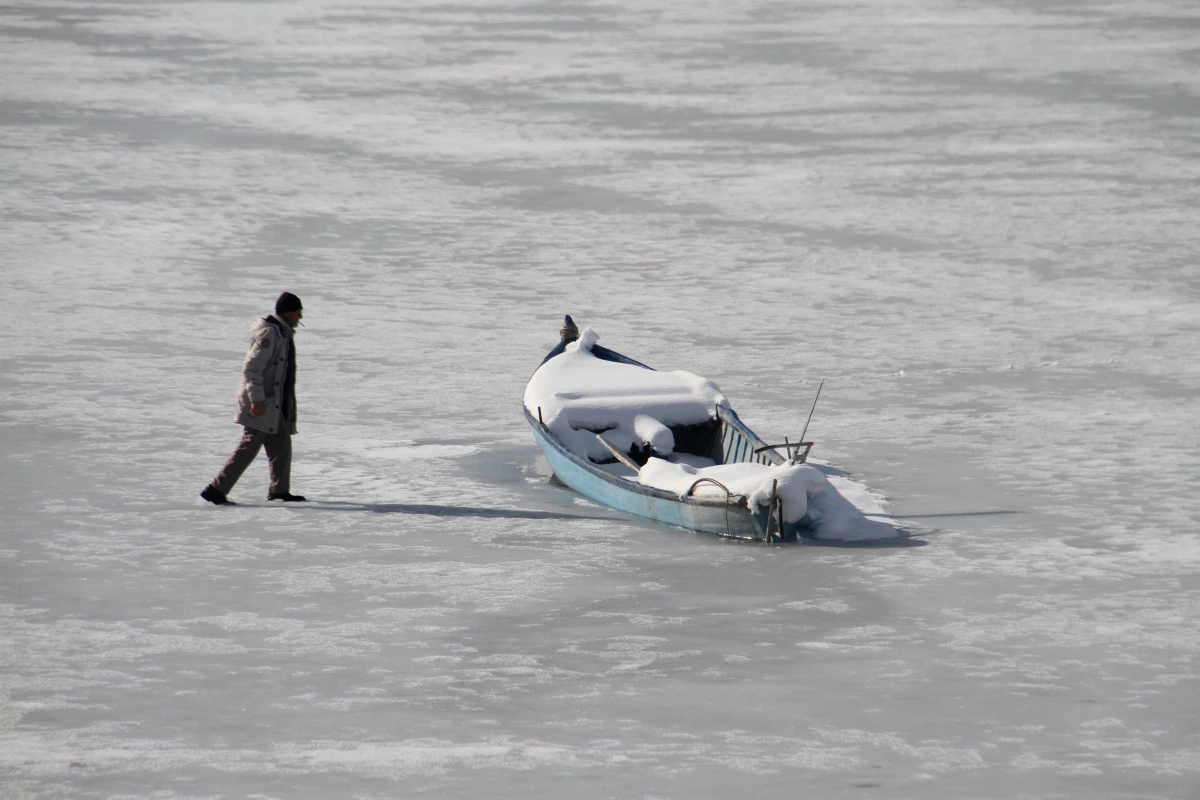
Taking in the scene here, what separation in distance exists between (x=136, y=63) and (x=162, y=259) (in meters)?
14.2

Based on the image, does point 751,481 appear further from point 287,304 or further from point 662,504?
point 287,304

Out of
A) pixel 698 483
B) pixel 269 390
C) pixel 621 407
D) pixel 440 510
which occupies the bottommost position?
pixel 440 510

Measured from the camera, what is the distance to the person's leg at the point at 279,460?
10.3 m

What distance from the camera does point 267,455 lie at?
34.3ft

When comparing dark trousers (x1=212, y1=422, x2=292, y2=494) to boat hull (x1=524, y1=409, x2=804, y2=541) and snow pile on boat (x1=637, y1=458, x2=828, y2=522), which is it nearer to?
boat hull (x1=524, y1=409, x2=804, y2=541)

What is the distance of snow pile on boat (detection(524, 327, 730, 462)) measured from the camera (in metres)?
11.5

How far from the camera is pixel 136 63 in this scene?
31.4m

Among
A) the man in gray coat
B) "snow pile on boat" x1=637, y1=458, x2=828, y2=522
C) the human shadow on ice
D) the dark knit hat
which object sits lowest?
the human shadow on ice

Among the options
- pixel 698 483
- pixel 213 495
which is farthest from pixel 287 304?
pixel 698 483

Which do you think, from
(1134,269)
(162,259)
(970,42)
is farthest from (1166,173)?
(162,259)

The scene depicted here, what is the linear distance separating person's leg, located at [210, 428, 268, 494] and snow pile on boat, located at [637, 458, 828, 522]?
2.41m

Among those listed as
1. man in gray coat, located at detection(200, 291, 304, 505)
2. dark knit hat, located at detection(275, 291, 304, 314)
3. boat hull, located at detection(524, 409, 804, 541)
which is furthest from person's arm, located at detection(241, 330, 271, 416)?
boat hull, located at detection(524, 409, 804, 541)

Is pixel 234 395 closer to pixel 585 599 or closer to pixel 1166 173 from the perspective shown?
pixel 585 599

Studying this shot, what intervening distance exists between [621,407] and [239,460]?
273 cm
